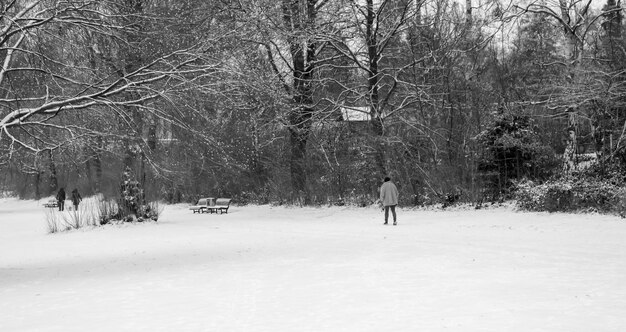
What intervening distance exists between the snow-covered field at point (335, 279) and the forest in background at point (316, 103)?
2.29m

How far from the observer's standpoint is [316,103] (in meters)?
27.6

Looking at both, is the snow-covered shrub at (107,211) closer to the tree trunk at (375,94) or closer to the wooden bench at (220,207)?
the wooden bench at (220,207)

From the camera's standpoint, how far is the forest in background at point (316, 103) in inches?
470

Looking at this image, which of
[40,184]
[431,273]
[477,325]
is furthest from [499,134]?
[40,184]

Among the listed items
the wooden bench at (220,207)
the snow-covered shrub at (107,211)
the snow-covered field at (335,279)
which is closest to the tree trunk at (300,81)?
the wooden bench at (220,207)

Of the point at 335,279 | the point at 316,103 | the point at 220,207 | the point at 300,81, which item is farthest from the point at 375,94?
the point at 335,279

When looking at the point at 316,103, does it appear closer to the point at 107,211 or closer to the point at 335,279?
the point at 107,211

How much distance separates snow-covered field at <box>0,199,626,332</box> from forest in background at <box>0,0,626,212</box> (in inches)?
90.1

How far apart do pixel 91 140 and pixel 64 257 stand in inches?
161

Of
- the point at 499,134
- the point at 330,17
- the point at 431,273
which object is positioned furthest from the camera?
the point at 330,17

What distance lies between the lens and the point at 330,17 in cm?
2792

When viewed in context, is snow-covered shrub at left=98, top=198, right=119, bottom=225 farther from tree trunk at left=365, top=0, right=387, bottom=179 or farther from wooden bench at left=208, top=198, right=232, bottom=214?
tree trunk at left=365, top=0, right=387, bottom=179

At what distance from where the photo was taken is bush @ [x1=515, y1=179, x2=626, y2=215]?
1857 cm

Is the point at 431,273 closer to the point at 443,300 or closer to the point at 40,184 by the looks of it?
the point at 443,300
